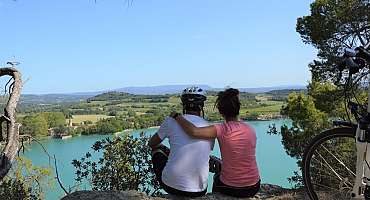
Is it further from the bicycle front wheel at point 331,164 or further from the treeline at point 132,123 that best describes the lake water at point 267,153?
the bicycle front wheel at point 331,164

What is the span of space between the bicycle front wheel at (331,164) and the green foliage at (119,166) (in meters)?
2.56

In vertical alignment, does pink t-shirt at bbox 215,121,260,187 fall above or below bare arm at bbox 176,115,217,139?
below

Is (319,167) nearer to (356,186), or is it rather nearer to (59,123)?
(356,186)

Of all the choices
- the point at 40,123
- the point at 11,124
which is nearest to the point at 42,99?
the point at 40,123

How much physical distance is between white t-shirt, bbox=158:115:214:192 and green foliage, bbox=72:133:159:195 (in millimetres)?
2228

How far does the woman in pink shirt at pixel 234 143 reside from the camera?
10.9 feet

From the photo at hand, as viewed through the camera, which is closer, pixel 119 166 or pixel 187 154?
pixel 187 154

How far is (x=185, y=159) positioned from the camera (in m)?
3.30

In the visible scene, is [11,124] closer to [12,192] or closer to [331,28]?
[12,192]

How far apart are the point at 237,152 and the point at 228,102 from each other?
0.36 m

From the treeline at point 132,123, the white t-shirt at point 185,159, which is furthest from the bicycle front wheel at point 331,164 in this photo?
the treeline at point 132,123

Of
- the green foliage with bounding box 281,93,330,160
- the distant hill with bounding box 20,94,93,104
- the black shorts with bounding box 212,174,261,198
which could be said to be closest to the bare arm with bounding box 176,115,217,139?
the black shorts with bounding box 212,174,261,198

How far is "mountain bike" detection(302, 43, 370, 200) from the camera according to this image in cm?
270

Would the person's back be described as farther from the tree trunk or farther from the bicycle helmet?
the tree trunk
